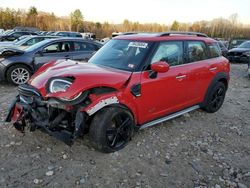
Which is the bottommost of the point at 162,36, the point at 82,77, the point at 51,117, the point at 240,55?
the point at 240,55

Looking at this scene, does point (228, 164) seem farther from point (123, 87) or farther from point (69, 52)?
point (69, 52)

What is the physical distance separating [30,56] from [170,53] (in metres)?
4.69

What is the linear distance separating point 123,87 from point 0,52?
517cm

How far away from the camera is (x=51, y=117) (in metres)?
3.46

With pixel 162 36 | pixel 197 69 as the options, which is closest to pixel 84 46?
pixel 162 36

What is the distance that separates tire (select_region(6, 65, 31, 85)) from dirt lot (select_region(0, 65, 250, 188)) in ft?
9.91

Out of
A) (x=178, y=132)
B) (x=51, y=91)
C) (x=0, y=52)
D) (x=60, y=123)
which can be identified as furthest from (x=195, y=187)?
(x=0, y=52)

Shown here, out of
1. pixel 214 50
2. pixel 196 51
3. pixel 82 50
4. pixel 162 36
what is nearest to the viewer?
pixel 162 36

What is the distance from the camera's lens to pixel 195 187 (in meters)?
3.13

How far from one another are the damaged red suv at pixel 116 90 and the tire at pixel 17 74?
3566mm

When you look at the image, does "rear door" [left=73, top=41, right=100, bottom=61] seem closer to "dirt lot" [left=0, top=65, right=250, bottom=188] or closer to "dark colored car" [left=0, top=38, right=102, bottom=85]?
"dark colored car" [left=0, top=38, right=102, bottom=85]

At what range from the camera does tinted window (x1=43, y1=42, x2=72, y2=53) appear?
25.4ft

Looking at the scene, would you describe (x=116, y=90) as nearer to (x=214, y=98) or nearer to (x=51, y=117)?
(x=51, y=117)

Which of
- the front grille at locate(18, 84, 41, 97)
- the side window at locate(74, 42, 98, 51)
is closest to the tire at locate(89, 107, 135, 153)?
the front grille at locate(18, 84, 41, 97)
